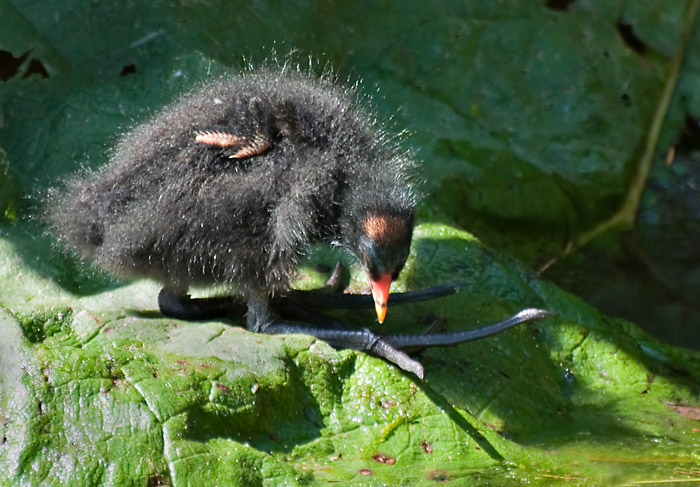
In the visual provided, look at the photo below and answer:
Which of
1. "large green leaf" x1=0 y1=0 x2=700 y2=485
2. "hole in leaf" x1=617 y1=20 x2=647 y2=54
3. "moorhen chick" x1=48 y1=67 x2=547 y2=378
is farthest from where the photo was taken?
"hole in leaf" x1=617 y1=20 x2=647 y2=54

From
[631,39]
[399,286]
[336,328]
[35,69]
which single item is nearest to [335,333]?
[336,328]

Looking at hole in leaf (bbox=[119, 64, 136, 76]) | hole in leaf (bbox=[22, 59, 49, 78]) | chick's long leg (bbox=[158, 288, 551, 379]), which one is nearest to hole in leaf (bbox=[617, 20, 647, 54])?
chick's long leg (bbox=[158, 288, 551, 379])

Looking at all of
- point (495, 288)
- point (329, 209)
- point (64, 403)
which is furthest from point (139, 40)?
point (64, 403)

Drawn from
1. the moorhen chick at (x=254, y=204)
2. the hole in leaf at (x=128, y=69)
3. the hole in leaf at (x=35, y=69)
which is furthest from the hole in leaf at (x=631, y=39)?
the hole in leaf at (x=35, y=69)

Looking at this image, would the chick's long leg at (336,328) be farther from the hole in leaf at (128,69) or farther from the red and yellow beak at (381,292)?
the hole in leaf at (128,69)

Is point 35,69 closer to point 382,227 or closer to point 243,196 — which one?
point 243,196

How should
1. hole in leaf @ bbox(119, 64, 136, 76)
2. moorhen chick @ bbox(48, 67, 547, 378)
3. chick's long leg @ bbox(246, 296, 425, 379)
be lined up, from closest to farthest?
1. chick's long leg @ bbox(246, 296, 425, 379)
2. moorhen chick @ bbox(48, 67, 547, 378)
3. hole in leaf @ bbox(119, 64, 136, 76)

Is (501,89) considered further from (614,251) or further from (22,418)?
(22,418)

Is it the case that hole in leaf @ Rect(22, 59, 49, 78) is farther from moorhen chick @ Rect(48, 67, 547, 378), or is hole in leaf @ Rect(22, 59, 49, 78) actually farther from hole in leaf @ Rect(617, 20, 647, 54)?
hole in leaf @ Rect(617, 20, 647, 54)
